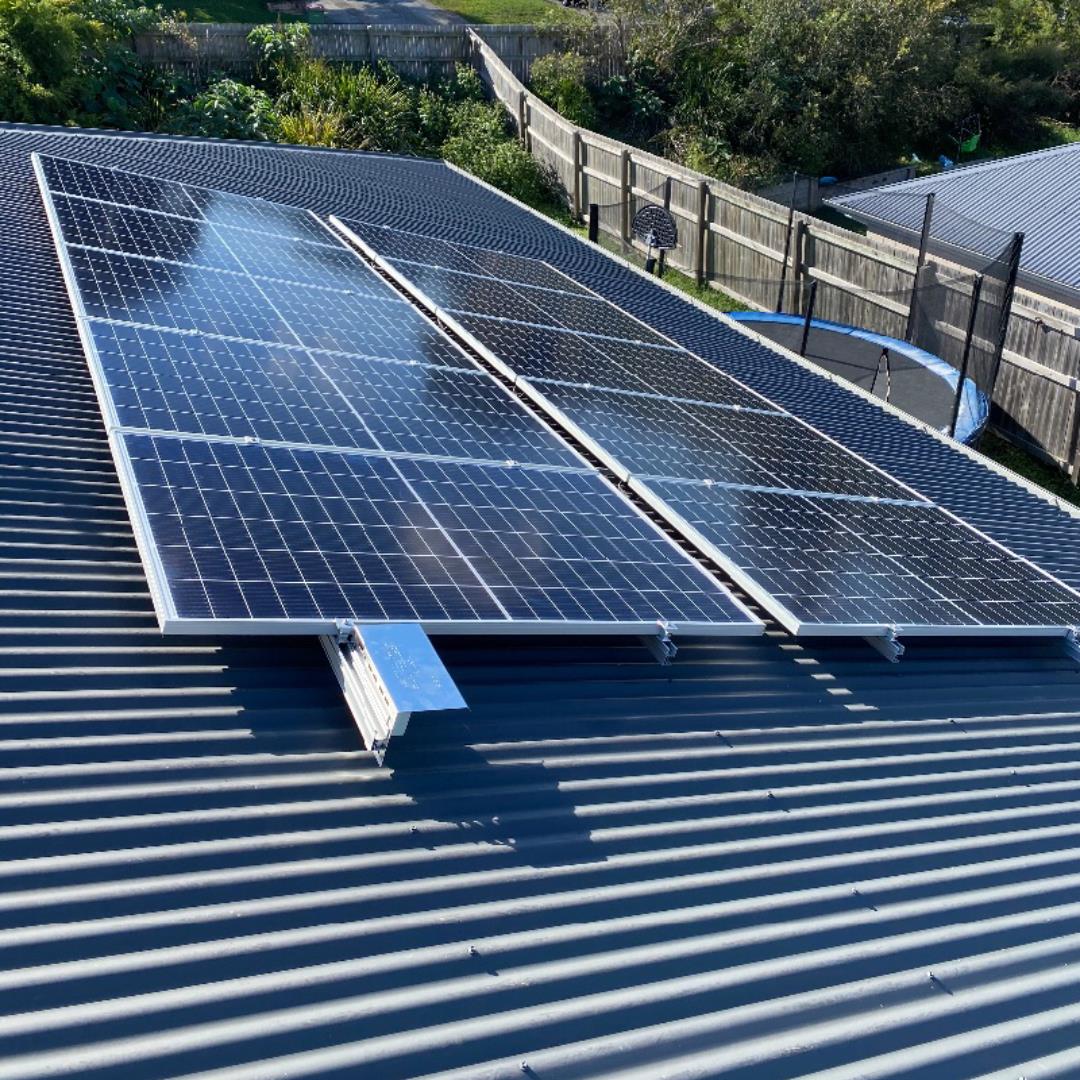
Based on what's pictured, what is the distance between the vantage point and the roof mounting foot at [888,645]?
929 cm

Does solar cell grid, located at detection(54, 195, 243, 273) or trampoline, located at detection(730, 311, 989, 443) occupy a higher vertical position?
solar cell grid, located at detection(54, 195, 243, 273)

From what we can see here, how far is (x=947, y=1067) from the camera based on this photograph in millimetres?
5688

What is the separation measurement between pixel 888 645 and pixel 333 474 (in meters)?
4.87

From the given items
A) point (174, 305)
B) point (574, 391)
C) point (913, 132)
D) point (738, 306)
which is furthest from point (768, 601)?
point (913, 132)

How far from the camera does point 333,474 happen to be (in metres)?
9.01

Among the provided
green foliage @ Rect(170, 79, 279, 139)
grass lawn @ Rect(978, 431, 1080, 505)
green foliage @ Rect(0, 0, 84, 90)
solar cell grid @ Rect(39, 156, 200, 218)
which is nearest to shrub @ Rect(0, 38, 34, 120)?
green foliage @ Rect(0, 0, 84, 90)

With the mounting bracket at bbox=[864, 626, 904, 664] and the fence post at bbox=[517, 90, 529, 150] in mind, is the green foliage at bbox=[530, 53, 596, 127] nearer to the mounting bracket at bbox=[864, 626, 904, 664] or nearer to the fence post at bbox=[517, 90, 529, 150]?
the fence post at bbox=[517, 90, 529, 150]

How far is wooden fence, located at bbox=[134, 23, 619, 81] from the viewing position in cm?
3716

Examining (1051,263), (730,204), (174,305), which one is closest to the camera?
(174,305)

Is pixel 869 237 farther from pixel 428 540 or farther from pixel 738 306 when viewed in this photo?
pixel 428 540

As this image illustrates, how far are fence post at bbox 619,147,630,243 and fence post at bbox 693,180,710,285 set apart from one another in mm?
3164

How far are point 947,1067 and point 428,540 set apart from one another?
189 inches

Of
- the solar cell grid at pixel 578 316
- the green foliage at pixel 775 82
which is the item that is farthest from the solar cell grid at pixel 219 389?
the green foliage at pixel 775 82

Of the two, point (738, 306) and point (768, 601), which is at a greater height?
point (768, 601)
